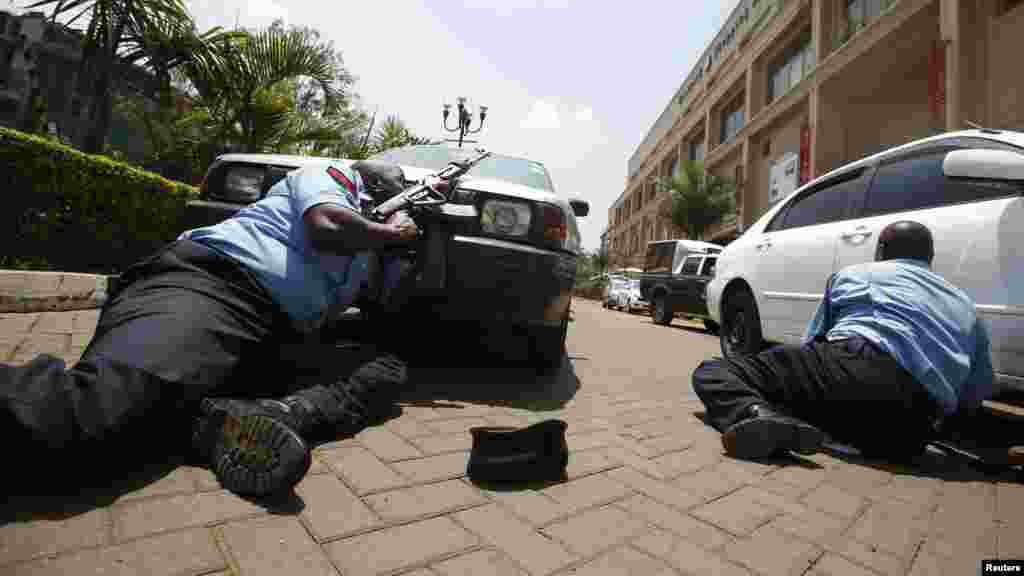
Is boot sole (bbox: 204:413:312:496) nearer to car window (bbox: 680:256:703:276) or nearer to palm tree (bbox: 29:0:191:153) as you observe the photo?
palm tree (bbox: 29:0:191:153)

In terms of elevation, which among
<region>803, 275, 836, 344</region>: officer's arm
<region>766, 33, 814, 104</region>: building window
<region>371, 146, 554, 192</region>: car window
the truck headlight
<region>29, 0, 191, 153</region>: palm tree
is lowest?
<region>803, 275, 836, 344</region>: officer's arm

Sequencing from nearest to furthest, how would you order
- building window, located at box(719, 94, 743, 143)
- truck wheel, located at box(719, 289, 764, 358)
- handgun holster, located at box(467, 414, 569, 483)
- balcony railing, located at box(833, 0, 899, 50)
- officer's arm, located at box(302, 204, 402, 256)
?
handgun holster, located at box(467, 414, 569, 483) → officer's arm, located at box(302, 204, 402, 256) → truck wheel, located at box(719, 289, 764, 358) → balcony railing, located at box(833, 0, 899, 50) → building window, located at box(719, 94, 743, 143)

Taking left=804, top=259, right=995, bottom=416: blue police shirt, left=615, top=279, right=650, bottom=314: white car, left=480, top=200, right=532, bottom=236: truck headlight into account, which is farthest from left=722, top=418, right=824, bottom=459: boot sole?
left=615, top=279, right=650, bottom=314: white car

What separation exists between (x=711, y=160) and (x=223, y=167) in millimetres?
27278

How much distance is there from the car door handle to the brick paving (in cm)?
137

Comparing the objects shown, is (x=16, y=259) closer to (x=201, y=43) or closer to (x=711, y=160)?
(x=201, y=43)

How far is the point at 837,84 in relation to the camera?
47.9ft

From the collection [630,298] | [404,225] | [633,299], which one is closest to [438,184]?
[404,225]

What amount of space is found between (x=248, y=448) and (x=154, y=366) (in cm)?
32

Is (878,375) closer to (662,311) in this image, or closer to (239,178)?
(239,178)

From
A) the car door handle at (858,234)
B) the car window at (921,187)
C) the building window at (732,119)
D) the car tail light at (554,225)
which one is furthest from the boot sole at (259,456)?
the building window at (732,119)

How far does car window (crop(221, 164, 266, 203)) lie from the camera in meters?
2.74

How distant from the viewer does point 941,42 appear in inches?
397

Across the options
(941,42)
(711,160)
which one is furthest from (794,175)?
(711,160)
